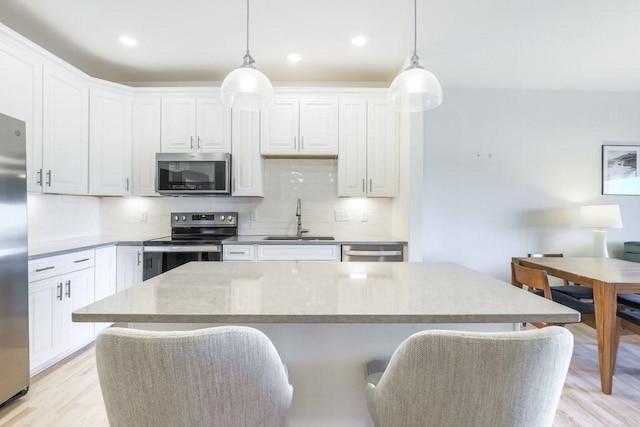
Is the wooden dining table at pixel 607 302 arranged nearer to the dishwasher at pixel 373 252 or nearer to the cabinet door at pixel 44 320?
the dishwasher at pixel 373 252

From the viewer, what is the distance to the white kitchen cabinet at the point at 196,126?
328 cm

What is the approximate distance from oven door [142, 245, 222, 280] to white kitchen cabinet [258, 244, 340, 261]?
0.44 metres

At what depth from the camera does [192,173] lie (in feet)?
10.4

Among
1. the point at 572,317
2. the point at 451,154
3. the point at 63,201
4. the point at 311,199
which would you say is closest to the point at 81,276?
the point at 63,201

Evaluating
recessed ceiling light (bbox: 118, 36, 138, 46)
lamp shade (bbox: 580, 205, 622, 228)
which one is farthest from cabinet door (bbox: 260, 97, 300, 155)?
lamp shade (bbox: 580, 205, 622, 228)

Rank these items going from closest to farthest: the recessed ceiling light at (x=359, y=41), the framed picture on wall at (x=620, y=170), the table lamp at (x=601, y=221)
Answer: the recessed ceiling light at (x=359, y=41)
the table lamp at (x=601, y=221)
the framed picture on wall at (x=620, y=170)

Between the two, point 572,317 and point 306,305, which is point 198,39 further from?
point 572,317

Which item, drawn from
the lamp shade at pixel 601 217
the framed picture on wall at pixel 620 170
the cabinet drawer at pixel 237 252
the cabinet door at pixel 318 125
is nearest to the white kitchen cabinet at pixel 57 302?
the cabinet drawer at pixel 237 252

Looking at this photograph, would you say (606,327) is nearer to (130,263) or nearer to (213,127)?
(213,127)

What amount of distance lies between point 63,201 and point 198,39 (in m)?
2.00

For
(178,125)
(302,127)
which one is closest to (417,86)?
(302,127)

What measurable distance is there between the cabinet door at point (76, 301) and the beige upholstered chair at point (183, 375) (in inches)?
87.9

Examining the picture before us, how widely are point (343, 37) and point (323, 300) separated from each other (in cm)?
242

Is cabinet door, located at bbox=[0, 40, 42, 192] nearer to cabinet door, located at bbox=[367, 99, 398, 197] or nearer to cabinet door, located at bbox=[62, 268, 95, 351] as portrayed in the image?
cabinet door, located at bbox=[62, 268, 95, 351]
